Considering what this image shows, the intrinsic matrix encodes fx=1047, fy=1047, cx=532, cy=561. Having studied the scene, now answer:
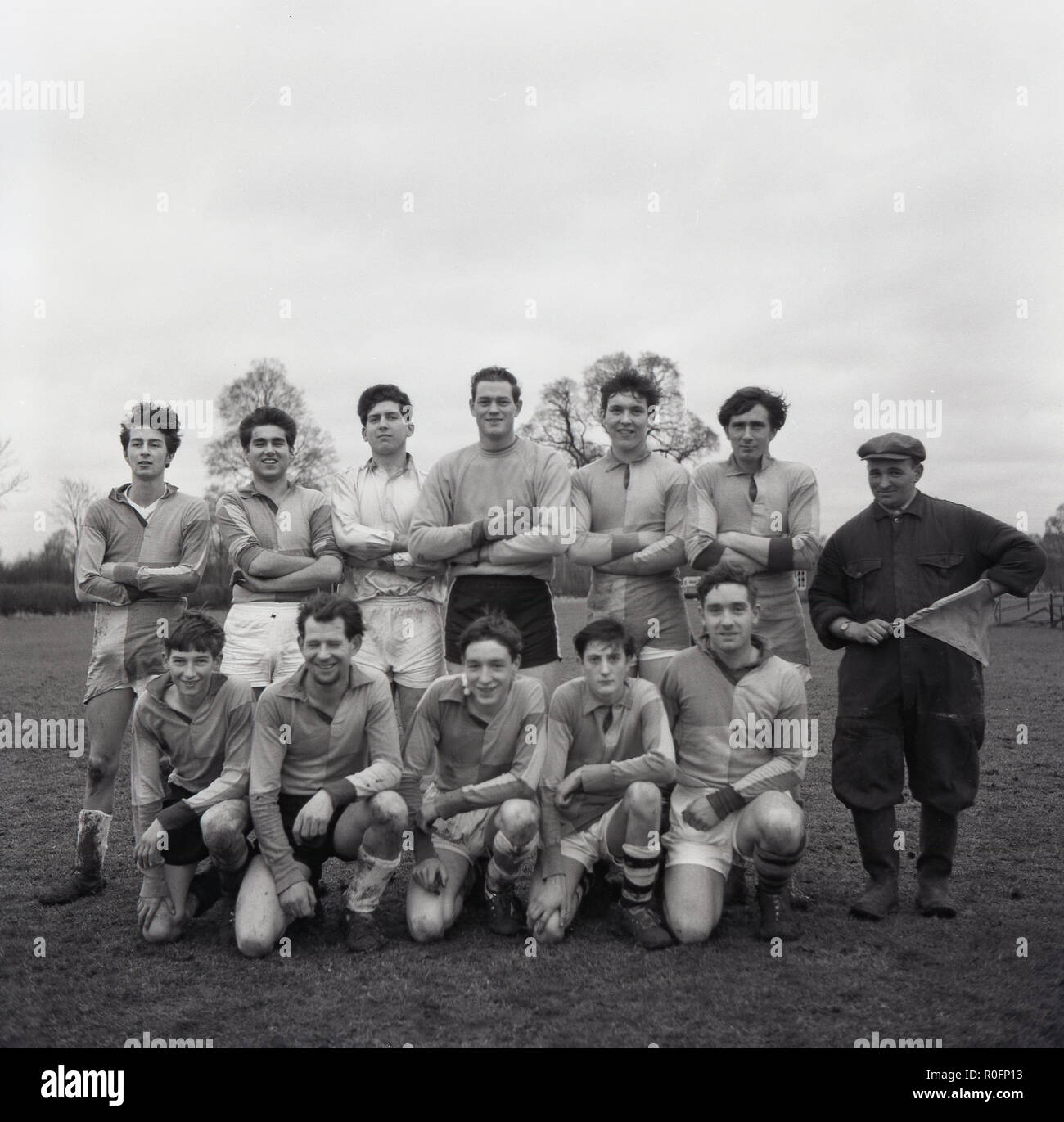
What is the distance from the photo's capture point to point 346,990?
12.2ft

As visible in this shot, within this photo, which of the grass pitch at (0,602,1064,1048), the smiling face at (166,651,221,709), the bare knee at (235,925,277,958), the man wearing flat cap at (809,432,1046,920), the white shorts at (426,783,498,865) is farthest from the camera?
the man wearing flat cap at (809,432,1046,920)

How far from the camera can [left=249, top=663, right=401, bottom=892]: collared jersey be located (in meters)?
4.26

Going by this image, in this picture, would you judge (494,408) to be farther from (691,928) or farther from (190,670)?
(691,928)

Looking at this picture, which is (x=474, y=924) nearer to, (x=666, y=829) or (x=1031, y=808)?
(x=666, y=829)

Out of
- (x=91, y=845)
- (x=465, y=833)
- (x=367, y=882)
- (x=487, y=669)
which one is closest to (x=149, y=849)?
(x=367, y=882)

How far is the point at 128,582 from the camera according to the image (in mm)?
5082

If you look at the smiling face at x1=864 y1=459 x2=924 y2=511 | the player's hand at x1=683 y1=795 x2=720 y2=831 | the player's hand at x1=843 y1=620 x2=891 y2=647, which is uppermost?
the smiling face at x1=864 y1=459 x2=924 y2=511

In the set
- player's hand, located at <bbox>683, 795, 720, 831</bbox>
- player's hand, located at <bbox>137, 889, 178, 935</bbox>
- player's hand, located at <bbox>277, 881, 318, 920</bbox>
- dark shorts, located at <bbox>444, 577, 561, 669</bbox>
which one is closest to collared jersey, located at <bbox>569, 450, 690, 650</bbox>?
dark shorts, located at <bbox>444, 577, 561, 669</bbox>

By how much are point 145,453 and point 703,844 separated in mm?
3271

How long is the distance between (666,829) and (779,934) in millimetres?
651

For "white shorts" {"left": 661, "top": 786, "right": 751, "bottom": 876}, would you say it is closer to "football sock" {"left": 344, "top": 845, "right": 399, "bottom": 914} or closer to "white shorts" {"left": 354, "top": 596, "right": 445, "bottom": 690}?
"football sock" {"left": 344, "top": 845, "right": 399, "bottom": 914}

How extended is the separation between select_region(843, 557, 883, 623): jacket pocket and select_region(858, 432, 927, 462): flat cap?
478mm
